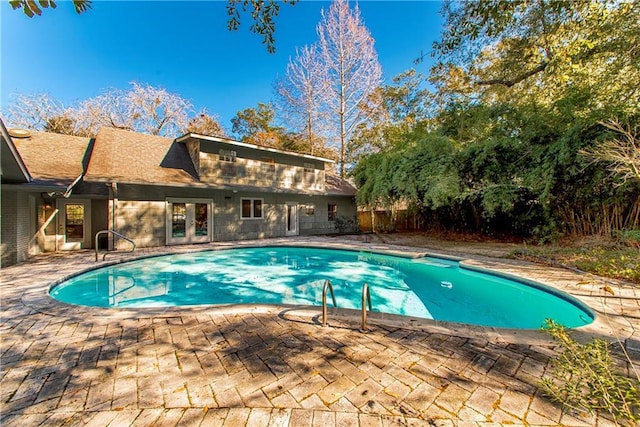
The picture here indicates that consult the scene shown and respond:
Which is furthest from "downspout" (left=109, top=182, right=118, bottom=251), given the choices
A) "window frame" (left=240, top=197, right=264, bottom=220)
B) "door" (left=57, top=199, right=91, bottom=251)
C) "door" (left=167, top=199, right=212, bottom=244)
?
"window frame" (left=240, top=197, right=264, bottom=220)

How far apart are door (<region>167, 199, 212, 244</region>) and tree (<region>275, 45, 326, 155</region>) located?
38.4ft

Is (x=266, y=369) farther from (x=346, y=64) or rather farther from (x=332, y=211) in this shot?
(x=346, y=64)

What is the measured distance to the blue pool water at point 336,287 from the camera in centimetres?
500

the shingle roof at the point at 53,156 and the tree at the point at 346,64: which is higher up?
the tree at the point at 346,64

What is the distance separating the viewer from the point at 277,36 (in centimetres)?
326

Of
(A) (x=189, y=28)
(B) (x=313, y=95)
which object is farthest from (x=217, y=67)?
(B) (x=313, y=95)

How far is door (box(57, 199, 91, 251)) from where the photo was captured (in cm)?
950

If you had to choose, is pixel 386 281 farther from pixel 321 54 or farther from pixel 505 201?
pixel 321 54

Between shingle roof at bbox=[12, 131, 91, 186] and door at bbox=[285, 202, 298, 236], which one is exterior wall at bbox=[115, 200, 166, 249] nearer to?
shingle roof at bbox=[12, 131, 91, 186]

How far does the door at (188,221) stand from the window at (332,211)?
276 inches

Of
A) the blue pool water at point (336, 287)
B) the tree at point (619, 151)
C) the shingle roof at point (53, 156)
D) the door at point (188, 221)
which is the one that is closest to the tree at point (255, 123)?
the door at point (188, 221)

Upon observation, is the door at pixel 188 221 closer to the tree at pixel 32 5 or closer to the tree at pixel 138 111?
the tree at pixel 32 5

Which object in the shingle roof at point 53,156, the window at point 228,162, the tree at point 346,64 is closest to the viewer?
the shingle roof at point 53,156

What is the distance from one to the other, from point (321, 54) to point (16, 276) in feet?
62.3
